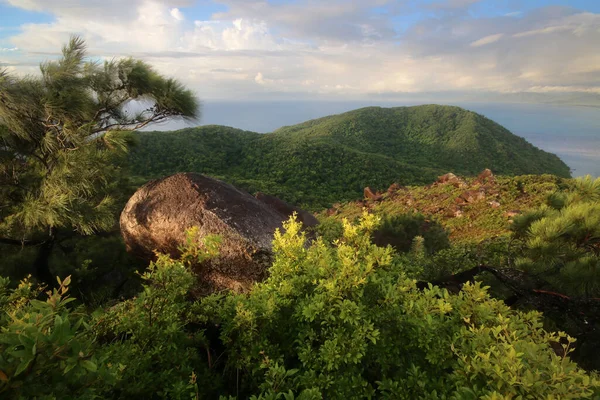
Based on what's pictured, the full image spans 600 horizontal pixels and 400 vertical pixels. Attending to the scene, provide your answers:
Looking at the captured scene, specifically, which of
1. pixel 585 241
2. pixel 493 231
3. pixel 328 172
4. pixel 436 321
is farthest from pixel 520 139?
pixel 436 321

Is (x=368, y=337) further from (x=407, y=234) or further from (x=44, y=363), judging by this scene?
(x=407, y=234)

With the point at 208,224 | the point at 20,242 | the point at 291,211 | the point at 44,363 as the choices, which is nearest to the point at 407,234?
the point at 291,211

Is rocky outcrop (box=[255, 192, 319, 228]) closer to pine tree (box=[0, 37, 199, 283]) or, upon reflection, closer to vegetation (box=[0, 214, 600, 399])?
pine tree (box=[0, 37, 199, 283])

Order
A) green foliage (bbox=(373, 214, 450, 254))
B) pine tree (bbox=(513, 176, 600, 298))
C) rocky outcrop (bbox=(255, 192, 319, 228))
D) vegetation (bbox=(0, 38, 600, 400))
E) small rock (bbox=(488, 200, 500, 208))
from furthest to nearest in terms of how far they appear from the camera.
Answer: small rock (bbox=(488, 200, 500, 208)) → rocky outcrop (bbox=(255, 192, 319, 228)) → green foliage (bbox=(373, 214, 450, 254)) → pine tree (bbox=(513, 176, 600, 298)) → vegetation (bbox=(0, 38, 600, 400))

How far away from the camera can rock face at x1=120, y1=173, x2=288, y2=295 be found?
21.5ft

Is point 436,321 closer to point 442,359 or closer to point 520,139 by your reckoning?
point 442,359

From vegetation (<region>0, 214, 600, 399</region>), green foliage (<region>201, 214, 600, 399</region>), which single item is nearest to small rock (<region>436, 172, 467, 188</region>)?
vegetation (<region>0, 214, 600, 399</region>)

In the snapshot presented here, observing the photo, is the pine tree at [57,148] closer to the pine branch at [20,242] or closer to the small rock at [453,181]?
the pine branch at [20,242]

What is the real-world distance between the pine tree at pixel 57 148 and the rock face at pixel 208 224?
1315 millimetres

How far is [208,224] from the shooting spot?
22.3ft

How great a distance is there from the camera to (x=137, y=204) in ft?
26.1

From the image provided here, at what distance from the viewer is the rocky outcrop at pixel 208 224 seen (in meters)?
6.55

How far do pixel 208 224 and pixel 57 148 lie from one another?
5.15 m

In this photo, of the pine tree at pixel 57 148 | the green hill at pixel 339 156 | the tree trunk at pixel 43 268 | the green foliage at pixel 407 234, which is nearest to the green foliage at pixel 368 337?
the pine tree at pixel 57 148
